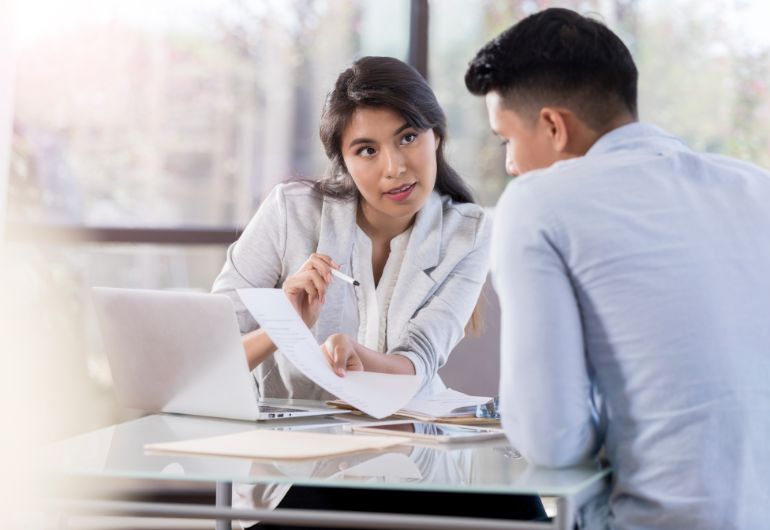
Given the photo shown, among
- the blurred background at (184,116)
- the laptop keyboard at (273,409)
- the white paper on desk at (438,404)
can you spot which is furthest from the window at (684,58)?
the laptop keyboard at (273,409)

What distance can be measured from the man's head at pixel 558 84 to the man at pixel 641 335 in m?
0.09

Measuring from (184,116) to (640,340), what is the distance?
259cm

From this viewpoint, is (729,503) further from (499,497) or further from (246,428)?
(246,428)

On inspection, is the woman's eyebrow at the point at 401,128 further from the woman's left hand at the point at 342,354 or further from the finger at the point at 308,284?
the woman's left hand at the point at 342,354

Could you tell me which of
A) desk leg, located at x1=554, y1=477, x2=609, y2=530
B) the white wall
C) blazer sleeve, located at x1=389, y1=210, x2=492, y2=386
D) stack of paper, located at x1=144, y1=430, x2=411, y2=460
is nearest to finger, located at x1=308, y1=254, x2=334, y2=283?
blazer sleeve, located at x1=389, y1=210, x2=492, y2=386

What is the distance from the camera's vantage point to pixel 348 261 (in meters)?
2.01

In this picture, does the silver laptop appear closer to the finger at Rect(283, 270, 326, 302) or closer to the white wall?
the finger at Rect(283, 270, 326, 302)

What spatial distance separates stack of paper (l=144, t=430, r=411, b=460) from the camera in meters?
1.16

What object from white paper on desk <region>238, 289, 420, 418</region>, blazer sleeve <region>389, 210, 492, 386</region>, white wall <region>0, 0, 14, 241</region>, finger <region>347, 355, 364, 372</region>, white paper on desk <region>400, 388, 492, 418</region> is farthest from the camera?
white wall <region>0, 0, 14, 241</region>

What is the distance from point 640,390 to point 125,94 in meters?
2.67

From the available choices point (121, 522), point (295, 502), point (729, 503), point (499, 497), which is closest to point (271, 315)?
point (295, 502)

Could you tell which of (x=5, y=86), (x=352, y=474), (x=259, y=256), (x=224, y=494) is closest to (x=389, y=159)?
(x=259, y=256)

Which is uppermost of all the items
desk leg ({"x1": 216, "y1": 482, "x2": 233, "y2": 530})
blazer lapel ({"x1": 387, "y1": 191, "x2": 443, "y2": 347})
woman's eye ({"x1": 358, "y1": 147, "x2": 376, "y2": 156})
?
woman's eye ({"x1": 358, "y1": 147, "x2": 376, "y2": 156})

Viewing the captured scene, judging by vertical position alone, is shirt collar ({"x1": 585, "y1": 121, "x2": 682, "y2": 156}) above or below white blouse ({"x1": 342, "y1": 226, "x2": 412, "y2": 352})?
above
